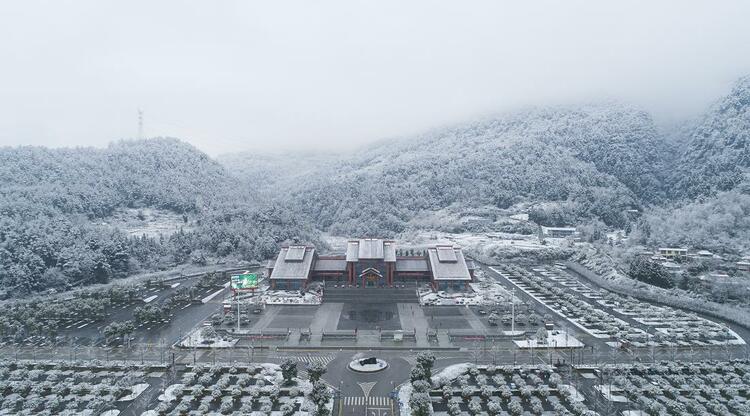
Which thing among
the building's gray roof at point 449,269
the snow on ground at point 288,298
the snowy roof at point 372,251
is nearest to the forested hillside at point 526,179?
the snowy roof at point 372,251

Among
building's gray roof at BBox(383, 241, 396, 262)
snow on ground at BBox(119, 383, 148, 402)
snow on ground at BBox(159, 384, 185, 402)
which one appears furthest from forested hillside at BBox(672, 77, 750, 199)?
snow on ground at BBox(119, 383, 148, 402)

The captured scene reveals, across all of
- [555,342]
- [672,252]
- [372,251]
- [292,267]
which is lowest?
[555,342]

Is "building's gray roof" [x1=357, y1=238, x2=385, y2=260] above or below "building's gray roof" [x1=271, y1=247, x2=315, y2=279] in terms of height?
above

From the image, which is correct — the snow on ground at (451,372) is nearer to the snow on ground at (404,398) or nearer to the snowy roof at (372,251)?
the snow on ground at (404,398)

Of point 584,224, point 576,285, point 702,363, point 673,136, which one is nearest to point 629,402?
point 702,363

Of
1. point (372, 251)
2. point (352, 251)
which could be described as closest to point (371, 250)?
point (372, 251)

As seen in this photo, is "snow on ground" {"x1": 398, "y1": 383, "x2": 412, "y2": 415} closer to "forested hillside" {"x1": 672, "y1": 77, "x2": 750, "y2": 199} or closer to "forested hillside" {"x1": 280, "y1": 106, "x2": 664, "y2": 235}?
"forested hillside" {"x1": 280, "y1": 106, "x2": 664, "y2": 235}

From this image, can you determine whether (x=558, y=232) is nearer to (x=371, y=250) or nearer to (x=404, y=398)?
(x=371, y=250)
